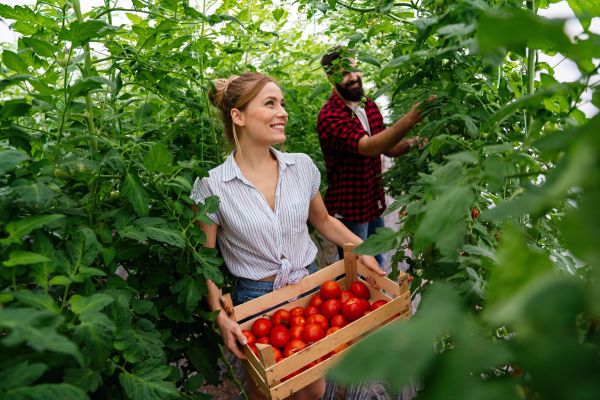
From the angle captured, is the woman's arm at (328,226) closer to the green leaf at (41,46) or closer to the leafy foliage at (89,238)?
the leafy foliage at (89,238)

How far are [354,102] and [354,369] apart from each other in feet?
8.77

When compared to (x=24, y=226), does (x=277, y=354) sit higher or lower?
lower

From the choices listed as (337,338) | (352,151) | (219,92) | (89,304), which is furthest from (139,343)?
(352,151)

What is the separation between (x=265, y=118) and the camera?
193 centimetres

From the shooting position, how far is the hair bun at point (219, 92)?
203 cm

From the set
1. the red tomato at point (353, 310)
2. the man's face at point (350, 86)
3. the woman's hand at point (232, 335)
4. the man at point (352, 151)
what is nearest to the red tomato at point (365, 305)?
the red tomato at point (353, 310)

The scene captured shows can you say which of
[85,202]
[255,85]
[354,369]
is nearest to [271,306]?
[85,202]

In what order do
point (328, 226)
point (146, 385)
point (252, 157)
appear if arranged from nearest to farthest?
point (146, 385), point (252, 157), point (328, 226)

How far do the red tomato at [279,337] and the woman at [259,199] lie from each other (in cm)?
→ 26

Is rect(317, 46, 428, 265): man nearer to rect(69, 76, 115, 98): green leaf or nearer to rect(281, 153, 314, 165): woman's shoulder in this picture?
rect(281, 153, 314, 165): woman's shoulder

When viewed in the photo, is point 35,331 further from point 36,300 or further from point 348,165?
point 348,165

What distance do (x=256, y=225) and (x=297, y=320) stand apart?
422 mm

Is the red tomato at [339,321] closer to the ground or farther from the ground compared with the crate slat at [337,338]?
closer to the ground

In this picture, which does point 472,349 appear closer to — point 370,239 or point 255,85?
point 370,239
